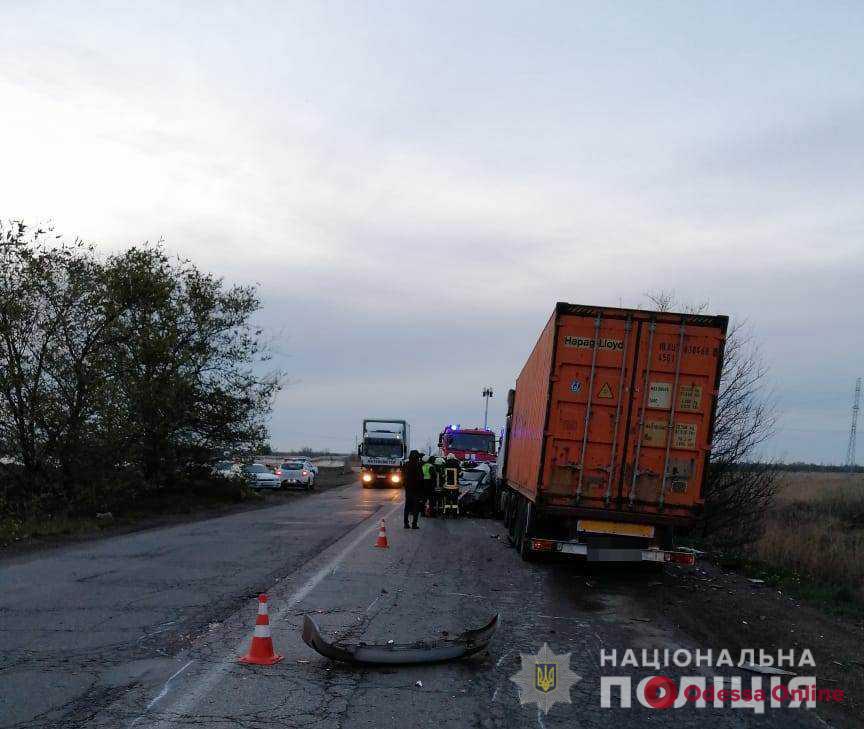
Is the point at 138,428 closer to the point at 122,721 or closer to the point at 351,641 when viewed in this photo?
the point at 351,641

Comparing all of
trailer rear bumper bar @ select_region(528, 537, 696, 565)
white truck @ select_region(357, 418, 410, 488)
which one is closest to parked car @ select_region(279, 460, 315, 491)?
white truck @ select_region(357, 418, 410, 488)

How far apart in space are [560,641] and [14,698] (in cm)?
468

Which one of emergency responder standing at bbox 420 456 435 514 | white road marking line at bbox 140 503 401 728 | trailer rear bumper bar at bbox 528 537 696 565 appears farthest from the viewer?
emergency responder standing at bbox 420 456 435 514

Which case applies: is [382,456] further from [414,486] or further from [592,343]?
[592,343]

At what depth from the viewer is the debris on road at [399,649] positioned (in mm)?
6957

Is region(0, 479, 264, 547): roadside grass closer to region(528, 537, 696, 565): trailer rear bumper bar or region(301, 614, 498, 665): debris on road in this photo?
region(528, 537, 696, 565): trailer rear bumper bar

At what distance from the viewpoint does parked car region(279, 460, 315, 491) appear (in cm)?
4488

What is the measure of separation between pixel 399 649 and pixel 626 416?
646 cm

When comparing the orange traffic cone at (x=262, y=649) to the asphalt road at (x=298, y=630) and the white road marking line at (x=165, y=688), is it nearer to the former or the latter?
the asphalt road at (x=298, y=630)

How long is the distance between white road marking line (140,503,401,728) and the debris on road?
2.28 feet

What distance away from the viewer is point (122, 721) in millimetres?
5438

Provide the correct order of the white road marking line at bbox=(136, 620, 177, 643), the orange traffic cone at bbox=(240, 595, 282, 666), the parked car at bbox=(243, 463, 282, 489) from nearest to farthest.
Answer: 1. the orange traffic cone at bbox=(240, 595, 282, 666)
2. the white road marking line at bbox=(136, 620, 177, 643)
3. the parked car at bbox=(243, 463, 282, 489)

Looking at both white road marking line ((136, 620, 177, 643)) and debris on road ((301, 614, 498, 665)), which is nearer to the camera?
debris on road ((301, 614, 498, 665))

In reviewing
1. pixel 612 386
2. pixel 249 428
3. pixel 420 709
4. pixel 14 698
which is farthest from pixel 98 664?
pixel 249 428
